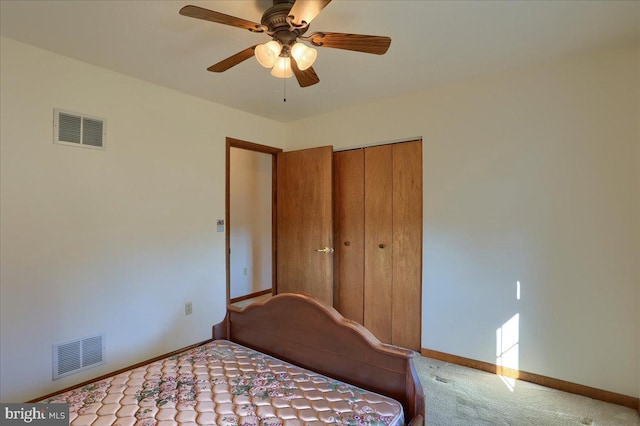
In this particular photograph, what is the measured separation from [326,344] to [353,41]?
1.48m

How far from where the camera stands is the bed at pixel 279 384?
1.21 meters

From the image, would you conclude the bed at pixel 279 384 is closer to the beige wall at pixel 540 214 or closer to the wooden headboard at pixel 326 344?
the wooden headboard at pixel 326 344

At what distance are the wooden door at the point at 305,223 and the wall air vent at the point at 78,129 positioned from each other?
1814mm

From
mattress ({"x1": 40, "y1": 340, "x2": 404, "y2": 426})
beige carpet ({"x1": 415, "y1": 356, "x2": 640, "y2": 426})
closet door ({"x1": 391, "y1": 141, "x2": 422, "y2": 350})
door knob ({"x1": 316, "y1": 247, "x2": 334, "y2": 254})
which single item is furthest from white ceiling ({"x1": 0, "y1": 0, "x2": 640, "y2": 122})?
beige carpet ({"x1": 415, "y1": 356, "x2": 640, "y2": 426})

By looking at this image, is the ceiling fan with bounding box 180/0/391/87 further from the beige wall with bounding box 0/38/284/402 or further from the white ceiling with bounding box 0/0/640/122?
the beige wall with bounding box 0/38/284/402

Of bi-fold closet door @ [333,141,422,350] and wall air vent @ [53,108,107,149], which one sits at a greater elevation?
wall air vent @ [53,108,107,149]

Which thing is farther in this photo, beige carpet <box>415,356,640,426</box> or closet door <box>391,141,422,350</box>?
closet door <box>391,141,422,350</box>

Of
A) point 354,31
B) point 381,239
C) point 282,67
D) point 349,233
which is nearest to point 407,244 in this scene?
point 381,239

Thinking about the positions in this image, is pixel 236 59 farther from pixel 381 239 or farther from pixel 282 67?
pixel 381 239

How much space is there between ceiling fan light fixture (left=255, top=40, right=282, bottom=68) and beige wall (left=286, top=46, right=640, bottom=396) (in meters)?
1.76

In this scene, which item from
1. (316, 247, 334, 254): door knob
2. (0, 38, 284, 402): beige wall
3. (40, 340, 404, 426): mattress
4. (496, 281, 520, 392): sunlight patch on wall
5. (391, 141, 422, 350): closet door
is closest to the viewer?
(40, 340, 404, 426): mattress

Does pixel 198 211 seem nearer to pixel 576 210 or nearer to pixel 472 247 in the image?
pixel 472 247

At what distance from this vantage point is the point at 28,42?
2062mm

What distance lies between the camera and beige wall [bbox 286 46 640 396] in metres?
2.09
